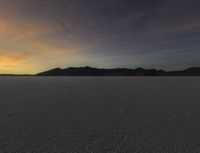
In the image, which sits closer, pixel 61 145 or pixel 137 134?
pixel 61 145

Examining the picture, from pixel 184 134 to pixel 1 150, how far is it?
3.87m

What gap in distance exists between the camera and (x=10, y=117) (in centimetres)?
471

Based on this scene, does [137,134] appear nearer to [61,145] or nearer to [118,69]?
[61,145]

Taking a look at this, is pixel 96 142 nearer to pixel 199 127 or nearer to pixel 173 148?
pixel 173 148

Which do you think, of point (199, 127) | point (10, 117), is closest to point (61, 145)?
point (10, 117)

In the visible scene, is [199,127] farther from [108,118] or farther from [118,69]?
[118,69]

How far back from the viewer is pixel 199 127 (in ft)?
12.6

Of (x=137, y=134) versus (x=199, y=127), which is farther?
(x=199, y=127)

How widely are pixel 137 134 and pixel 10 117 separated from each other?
3.96m

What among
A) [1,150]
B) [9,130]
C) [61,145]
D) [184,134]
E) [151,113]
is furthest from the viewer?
[151,113]

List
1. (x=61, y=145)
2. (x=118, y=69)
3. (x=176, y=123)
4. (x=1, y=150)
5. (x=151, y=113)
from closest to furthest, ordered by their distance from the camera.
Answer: (x=1, y=150), (x=61, y=145), (x=176, y=123), (x=151, y=113), (x=118, y=69)

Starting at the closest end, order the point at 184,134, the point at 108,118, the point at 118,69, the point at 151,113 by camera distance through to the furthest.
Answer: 1. the point at 184,134
2. the point at 108,118
3. the point at 151,113
4. the point at 118,69

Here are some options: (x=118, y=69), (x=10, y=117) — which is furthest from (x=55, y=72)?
(x=10, y=117)

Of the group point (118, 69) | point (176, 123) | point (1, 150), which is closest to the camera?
point (1, 150)
